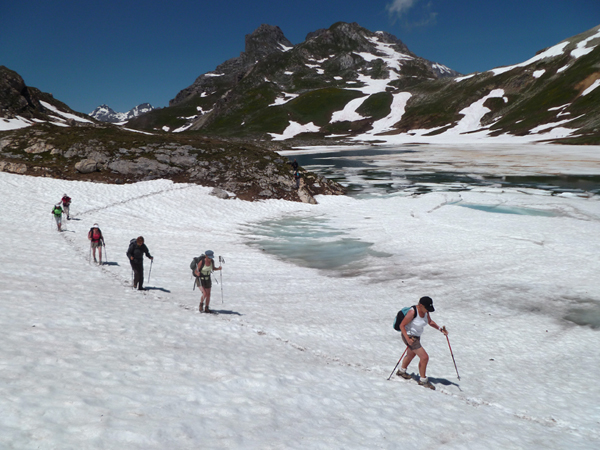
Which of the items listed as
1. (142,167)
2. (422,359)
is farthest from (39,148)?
(422,359)

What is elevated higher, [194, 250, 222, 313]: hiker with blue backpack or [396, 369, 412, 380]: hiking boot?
[194, 250, 222, 313]: hiker with blue backpack

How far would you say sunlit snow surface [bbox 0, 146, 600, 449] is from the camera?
755 cm

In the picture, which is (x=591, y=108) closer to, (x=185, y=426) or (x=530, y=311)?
(x=530, y=311)

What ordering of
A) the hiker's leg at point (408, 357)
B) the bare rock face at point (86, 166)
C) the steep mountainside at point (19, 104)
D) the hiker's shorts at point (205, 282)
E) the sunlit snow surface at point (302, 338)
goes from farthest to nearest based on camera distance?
the steep mountainside at point (19, 104) → the bare rock face at point (86, 166) → the hiker's shorts at point (205, 282) → the hiker's leg at point (408, 357) → the sunlit snow surface at point (302, 338)

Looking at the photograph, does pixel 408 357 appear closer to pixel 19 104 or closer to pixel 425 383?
pixel 425 383

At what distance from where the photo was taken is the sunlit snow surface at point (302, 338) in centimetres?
755

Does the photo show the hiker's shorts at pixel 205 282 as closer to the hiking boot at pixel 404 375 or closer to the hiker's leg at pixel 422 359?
the hiking boot at pixel 404 375

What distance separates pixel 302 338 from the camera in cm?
1359

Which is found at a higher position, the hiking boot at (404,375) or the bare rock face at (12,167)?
the bare rock face at (12,167)

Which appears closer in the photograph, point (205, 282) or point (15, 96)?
point (205, 282)

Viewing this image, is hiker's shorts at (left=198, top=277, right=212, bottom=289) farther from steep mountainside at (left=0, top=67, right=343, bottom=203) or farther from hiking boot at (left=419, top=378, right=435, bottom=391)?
steep mountainside at (left=0, top=67, right=343, bottom=203)

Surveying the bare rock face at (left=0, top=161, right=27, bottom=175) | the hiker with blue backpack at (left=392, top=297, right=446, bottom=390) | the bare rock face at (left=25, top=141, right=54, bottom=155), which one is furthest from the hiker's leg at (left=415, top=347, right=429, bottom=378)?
the bare rock face at (left=25, top=141, right=54, bottom=155)

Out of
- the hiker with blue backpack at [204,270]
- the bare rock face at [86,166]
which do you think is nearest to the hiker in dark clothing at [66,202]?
the bare rock face at [86,166]

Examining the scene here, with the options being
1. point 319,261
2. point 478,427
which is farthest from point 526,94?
point 478,427
